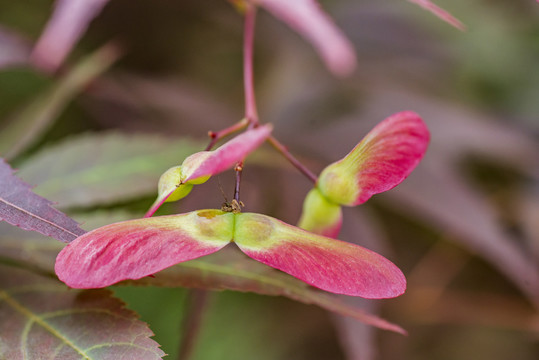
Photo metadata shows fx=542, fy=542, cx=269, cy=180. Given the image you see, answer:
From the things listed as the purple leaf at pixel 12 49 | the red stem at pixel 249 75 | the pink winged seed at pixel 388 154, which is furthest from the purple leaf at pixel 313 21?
the purple leaf at pixel 12 49

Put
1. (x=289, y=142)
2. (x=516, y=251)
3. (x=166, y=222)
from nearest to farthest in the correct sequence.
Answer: (x=166, y=222)
(x=516, y=251)
(x=289, y=142)

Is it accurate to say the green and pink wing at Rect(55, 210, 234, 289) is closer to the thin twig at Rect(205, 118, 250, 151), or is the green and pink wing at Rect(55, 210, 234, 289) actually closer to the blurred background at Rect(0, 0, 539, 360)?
the thin twig at Rect(205, 118, 250, 151)

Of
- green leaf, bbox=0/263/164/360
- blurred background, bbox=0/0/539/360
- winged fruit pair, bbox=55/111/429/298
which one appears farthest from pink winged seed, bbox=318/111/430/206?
blurred background, bbox=0/0/539/360

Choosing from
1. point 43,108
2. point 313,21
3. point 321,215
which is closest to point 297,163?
point 321,215

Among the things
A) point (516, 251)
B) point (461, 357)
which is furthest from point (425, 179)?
point (461, 357)

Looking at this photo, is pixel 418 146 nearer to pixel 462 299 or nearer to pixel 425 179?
pixel 425 179

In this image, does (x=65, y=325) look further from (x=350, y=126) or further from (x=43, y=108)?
(x=350, y=126)
